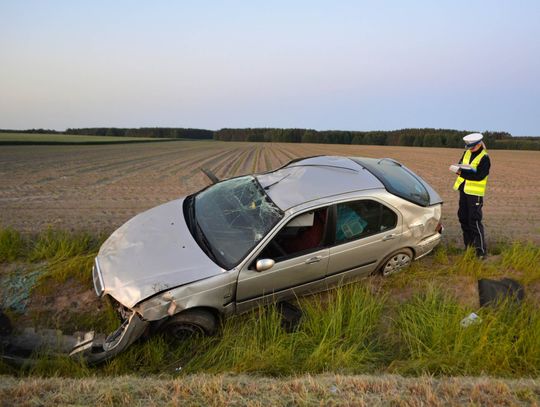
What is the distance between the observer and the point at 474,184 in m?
5.22

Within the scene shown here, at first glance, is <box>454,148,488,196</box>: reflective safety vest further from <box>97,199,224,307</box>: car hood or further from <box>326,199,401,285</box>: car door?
<box>97,199,224,307</box>: car hood

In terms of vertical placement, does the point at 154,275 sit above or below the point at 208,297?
above

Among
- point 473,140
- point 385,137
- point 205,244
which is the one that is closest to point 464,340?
point 205,244

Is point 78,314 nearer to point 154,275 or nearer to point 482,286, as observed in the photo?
point 154,275

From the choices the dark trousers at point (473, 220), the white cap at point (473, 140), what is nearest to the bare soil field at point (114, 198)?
the dark trousers at point (473, 220)

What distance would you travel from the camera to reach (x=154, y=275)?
332 centimetres

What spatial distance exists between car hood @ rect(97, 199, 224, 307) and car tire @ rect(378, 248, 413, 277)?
2303 mm

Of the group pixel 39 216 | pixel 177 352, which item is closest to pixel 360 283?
pixel 177 352

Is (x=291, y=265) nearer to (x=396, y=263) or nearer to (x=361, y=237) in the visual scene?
(x=361, y=237)

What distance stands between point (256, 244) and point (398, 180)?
239cm

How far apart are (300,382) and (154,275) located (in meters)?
1.65

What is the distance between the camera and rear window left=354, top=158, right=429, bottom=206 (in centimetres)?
454

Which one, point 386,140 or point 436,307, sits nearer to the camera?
point 436,307

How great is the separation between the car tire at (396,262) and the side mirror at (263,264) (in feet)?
5.79
